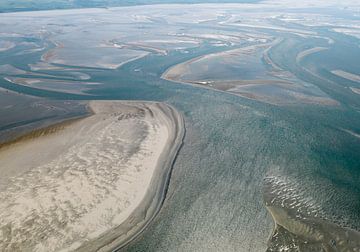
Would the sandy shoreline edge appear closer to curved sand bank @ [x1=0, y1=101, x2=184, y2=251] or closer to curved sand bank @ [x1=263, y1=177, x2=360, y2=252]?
curved sand bank @ [x1=0, y1=101, x2=184, y2=251]

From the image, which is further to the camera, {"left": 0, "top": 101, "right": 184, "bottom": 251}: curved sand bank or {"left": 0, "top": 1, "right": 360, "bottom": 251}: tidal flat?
{"left": 0, "top": 1, "right": 360, "bottom": 251}: tidal flat

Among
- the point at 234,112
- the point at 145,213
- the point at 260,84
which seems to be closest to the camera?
the point at 145,213

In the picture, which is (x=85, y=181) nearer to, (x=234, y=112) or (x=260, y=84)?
(x=234, y=112)

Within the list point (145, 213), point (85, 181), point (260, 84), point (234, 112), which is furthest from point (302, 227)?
point (260, 84)

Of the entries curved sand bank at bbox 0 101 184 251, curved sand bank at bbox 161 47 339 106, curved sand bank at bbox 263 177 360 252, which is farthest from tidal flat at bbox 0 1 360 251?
curved sand bank at bbox 0 101 184 251

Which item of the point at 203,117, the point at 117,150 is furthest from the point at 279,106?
the point at 117,150

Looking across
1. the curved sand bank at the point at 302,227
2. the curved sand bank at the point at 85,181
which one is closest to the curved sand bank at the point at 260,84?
the curved sand bank at the point at 85,181
